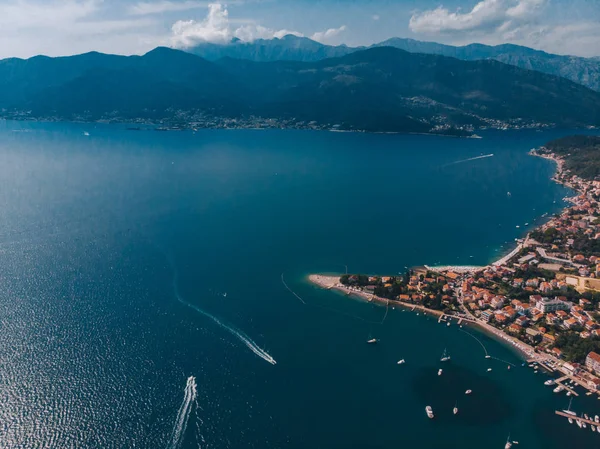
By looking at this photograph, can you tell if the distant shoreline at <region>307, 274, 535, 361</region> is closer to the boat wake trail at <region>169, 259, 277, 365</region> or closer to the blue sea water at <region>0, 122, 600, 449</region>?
the blue sea water at <region>0, 122, 600, 449</region>

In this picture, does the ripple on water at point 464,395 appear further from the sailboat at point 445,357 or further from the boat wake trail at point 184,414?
the boat wake trail at point 184,414

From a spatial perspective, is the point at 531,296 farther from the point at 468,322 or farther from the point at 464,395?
the point at 464,395

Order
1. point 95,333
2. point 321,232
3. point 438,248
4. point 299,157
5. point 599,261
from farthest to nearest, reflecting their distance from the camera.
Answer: point 299,157 < point 321,232 < point 438,248 < point 599,261 < point 95,333

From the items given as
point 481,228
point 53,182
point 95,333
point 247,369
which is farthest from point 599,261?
point 53,182

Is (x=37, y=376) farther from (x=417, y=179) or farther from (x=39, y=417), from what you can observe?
(x=417, y=179)

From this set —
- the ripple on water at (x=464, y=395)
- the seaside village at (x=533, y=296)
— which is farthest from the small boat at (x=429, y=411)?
the seaside village at (x=533, y=296)

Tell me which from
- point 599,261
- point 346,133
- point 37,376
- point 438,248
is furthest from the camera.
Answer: point 346,133
